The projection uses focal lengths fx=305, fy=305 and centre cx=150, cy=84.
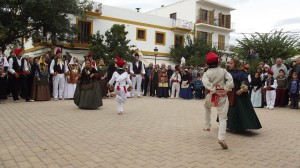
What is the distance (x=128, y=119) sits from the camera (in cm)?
865

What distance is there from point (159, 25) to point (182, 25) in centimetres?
346

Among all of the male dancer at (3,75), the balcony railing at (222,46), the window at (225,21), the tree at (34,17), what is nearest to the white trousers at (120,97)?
the male dancer at (3,75)

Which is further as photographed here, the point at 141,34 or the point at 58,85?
the point at 141,34

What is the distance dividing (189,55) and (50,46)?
14796 mm

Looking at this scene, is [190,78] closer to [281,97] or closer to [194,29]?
[281,97]

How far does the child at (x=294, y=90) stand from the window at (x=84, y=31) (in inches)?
715

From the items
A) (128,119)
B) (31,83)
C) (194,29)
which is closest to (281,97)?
(128,119)

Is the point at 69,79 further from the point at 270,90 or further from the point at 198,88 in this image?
the point at 270,90

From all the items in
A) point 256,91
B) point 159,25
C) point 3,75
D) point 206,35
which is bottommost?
point 256,91

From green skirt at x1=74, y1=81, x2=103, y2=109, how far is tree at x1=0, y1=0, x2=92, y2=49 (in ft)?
36.4

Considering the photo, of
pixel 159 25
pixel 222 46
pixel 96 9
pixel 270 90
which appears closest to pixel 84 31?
pixel 96 9

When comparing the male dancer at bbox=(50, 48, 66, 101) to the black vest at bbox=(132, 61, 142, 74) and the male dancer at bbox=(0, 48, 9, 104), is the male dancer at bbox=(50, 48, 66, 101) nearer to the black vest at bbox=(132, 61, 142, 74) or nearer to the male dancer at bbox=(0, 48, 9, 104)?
the male dancer at bbox=(0, 48, 9, 104)

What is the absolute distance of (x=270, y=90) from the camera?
13.5 m

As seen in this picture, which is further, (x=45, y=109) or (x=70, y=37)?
(x=70, y=37)
